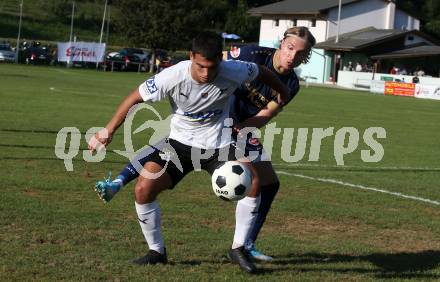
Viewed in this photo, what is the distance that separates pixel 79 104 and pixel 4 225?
1649cm

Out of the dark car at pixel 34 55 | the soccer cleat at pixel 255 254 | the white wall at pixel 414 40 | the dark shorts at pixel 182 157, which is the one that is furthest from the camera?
the white wall at pixel 414 40

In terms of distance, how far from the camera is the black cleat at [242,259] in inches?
235

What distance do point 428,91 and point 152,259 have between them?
40749mm

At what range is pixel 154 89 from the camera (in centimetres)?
573

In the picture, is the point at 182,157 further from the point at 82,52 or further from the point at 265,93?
the point at 82,52

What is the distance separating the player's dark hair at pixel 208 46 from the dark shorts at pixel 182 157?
87cm

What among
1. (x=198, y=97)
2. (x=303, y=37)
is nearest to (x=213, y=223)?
(x=198, y=97)

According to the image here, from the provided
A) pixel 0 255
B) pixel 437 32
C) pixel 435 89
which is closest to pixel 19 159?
pixel 0 255

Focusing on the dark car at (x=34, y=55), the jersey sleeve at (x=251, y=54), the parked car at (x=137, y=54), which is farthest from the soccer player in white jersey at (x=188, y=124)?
the parked car at (x=137, y=54)

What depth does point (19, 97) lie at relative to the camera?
78.5ft

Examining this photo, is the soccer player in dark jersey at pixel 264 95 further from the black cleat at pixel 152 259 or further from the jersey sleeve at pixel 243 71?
the black cleat at pixel 152 259

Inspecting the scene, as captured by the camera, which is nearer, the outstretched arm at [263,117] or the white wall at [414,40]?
the outstretched arm at [263,117]

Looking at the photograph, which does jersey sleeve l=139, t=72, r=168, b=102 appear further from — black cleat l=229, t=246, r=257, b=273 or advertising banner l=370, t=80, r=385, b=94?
advertising banner l=370, t=80, r=385, b=94

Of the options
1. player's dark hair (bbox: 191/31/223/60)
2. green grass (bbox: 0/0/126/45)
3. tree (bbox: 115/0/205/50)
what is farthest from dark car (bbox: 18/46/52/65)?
player's dark hair (bbox: 191/31/223/60)
